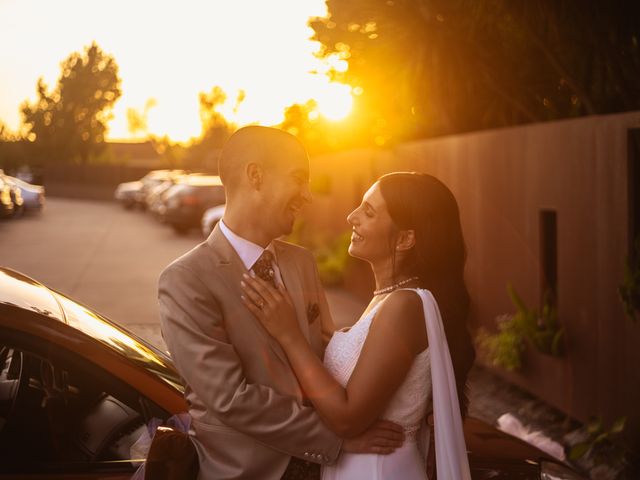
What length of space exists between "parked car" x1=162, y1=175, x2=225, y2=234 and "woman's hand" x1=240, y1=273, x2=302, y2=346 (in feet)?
79.9

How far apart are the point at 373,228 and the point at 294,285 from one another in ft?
1.13

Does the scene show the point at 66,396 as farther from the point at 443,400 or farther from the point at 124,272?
the point at 124,272

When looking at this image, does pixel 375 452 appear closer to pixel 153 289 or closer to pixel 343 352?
pixel 343 352

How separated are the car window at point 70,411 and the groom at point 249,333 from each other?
0.88 feet

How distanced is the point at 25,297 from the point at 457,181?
7.74 m

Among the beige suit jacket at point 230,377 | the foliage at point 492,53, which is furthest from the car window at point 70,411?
the foliage at point 492,53

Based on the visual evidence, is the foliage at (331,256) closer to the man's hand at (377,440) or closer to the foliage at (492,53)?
the foliage at (492,53)

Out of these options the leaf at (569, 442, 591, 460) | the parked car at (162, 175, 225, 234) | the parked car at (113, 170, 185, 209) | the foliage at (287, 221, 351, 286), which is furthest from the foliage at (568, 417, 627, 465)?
the parked car at (113, 170, 185, 209)

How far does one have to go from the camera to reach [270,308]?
8.02 feet

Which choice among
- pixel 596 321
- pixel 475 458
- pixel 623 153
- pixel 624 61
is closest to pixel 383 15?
pixel 624 61

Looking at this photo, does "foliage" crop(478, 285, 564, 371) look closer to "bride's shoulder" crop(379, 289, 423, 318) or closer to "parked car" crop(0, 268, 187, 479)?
"bride's shoulder" crop(379, 289, 423, 318)

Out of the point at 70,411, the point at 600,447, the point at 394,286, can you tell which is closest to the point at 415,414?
the point at 394,286

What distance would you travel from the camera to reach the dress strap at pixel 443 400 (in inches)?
99.9

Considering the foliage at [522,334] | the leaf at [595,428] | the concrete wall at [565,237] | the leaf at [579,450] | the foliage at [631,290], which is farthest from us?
the foliage at [522,334]
